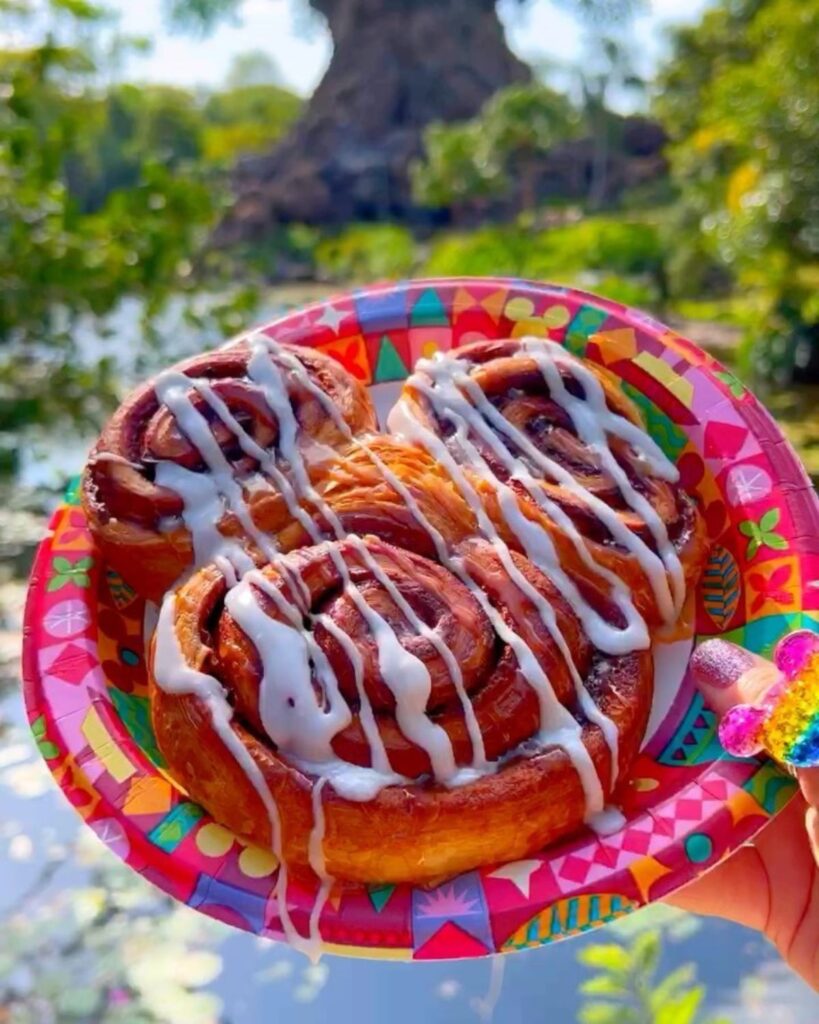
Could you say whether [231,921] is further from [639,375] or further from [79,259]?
[79,259]

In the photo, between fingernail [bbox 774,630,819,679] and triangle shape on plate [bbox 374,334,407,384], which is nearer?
fingernail [bbox 774,630,819,679]

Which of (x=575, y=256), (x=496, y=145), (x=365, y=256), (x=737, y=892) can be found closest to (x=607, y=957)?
(x=737, y=892)

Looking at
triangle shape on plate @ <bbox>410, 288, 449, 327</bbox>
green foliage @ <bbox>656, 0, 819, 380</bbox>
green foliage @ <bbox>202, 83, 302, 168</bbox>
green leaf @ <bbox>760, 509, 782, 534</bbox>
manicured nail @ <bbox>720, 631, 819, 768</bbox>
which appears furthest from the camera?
green foliage @ <bbox>202, 83, 302, 168</bbox>

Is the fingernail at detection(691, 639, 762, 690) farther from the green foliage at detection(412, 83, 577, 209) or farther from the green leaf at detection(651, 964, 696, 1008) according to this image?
the green foliage at detection(412, 83, 577, 209)

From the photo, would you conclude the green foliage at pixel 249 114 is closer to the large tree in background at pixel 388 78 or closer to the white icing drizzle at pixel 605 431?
the large tree in background at pixel 388 78

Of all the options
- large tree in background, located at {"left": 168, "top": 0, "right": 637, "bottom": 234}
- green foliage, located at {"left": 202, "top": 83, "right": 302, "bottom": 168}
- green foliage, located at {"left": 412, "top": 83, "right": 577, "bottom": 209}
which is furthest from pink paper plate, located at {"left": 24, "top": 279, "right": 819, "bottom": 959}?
green foliage, located at {"left": 202, "top": 83, "right": 302, "bottom": 168}

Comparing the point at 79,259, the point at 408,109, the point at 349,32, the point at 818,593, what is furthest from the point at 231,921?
the point at 349,32
